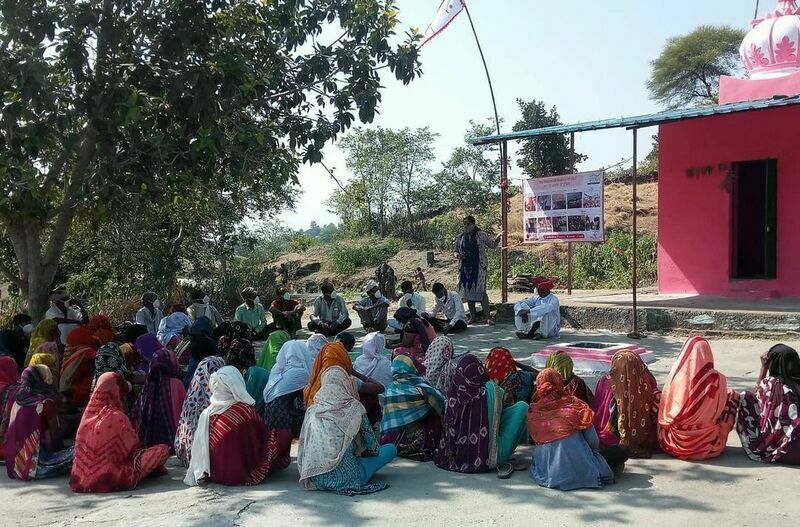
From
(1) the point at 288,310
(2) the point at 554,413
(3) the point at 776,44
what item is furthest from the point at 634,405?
(3) the point at 776,44

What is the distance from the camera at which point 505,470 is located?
467 cm

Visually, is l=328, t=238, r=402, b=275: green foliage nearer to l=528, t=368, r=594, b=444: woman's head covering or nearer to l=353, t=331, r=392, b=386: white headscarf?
l=353, t=331, r=392, b=386: white headscarf

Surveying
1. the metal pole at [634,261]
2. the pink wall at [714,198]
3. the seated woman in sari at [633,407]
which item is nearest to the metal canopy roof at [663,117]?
the metal pole at [634,261]

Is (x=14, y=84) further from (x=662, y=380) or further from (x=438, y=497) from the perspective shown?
(x=662, y=380)

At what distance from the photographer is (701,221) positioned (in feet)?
34.9

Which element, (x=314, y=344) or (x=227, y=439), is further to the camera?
(x=314, y=344)

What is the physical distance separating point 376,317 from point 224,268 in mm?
5137

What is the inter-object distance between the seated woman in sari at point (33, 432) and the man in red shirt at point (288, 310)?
5824mm

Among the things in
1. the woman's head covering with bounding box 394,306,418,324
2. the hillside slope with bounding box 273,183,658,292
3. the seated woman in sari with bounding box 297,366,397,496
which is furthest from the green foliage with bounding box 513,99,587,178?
the seated woman in sari with bounding box 297,366,397,496

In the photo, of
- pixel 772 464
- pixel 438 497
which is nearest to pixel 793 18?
pixel 772 464

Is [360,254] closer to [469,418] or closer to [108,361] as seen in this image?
[108,361]

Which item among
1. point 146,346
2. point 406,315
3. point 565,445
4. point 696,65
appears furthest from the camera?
point 696,65

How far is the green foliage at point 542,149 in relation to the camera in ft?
79.3

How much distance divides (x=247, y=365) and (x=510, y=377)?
84.2 inches
